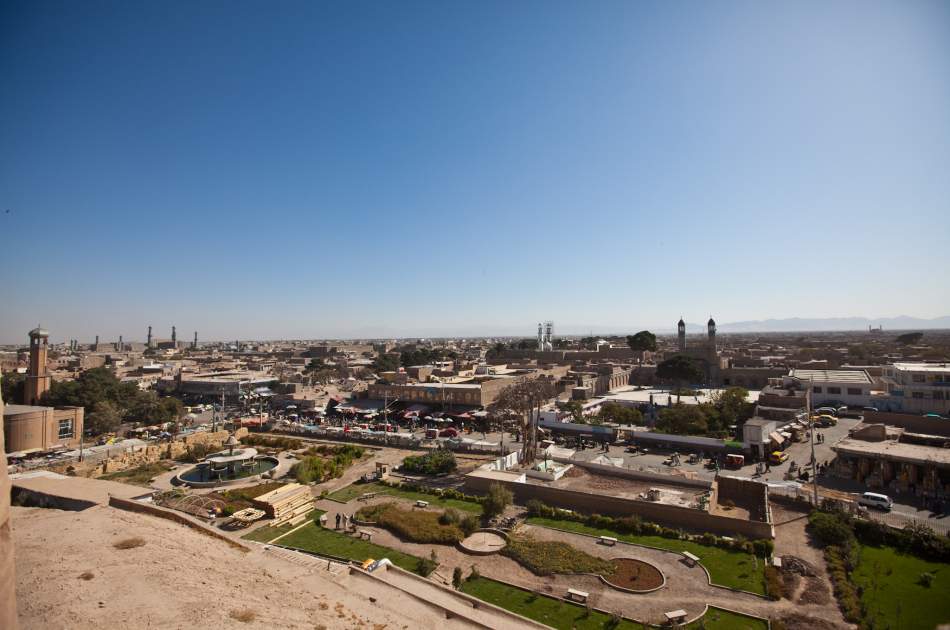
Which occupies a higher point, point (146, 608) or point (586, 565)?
point (146, 608)

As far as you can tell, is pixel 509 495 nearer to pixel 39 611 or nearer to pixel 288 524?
pixel 288 524

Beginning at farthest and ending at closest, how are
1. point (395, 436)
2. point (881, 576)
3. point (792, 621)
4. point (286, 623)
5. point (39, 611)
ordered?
point (395, 436) < point (881, 576) < point (792, 621) < point (286, 623) < point (39, 611)

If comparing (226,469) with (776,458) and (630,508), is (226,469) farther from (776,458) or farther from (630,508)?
(776,458)

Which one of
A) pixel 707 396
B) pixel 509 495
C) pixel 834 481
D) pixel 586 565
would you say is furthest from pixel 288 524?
pixel 707 396

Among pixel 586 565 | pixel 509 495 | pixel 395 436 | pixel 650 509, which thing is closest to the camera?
pixel 586 565

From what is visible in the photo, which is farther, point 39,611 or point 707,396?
point 707,396

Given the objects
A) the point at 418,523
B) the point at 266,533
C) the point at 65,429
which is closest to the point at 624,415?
the point at 418,523

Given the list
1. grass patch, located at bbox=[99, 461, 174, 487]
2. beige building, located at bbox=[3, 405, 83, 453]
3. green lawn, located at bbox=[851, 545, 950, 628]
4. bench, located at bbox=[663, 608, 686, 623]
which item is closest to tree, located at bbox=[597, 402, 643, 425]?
green lawn, located at bbox=[851, 545, 950, 628]

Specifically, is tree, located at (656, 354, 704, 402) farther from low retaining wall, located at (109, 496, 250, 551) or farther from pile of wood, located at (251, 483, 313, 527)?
low retaining wall, located at (109, 496, 250, 551)
